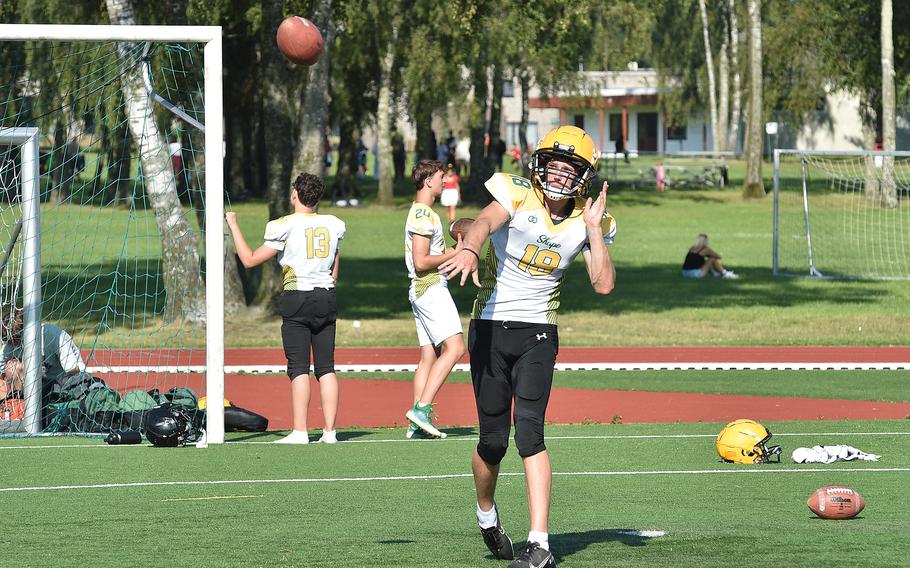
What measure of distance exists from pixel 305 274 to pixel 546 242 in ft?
14.4

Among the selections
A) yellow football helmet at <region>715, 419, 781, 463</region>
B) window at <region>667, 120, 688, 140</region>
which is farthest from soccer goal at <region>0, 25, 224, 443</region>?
window at <region>667, 120, 688, 140</region>

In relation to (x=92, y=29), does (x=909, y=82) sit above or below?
above

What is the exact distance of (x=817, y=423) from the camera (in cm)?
1222

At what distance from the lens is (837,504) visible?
7469 mm

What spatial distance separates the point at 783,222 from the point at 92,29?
29.6 m

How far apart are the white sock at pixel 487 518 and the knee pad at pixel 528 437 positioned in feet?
1.19

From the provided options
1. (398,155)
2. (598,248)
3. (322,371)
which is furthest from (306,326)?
(398,155)

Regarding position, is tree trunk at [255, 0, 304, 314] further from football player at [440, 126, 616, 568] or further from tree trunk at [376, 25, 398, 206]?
tree trunk at [376, 25, 398, 206]

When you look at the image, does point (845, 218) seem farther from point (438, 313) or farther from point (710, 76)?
point (710, 76)

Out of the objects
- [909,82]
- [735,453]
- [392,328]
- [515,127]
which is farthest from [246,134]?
[515,127]

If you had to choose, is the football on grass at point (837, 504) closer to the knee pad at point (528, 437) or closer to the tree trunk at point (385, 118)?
the knee pad at point (528, 437)

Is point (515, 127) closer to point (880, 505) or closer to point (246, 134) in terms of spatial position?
point (246, 134)

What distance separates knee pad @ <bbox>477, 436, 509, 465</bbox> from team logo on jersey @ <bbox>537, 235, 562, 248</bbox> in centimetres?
Result: 90

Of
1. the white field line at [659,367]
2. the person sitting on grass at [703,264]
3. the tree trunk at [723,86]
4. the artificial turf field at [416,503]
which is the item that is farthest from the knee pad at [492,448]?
the tree trunk at [723,86]
